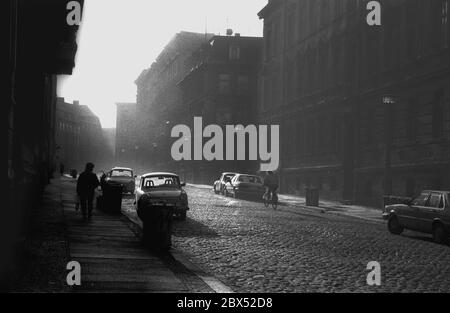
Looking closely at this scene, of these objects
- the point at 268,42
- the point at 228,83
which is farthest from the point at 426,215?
the point at 228,83

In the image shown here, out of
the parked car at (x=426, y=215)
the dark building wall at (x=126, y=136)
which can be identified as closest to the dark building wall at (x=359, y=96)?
the parked car at (x=426, y=215)

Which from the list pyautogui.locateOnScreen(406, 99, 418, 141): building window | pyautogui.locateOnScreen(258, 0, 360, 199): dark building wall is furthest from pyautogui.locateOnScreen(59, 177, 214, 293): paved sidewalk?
pyautogui.locateOnScreen(258, 0, 360, 199): dark building wall

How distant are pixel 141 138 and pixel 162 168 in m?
34.6

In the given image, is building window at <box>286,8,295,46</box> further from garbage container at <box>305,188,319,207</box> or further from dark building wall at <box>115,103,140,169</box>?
dark building wall at <box>115,103,140,169</box>

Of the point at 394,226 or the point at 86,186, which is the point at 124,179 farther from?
the point at 394,226

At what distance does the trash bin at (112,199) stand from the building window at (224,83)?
51631mm

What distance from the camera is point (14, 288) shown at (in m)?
8.52

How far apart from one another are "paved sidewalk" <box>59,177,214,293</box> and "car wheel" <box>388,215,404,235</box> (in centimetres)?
751

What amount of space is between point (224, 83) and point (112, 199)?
52.8 m

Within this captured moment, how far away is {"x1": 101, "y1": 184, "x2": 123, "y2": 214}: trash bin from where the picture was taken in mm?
22922

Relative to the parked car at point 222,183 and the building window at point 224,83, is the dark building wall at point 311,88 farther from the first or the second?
the building window at point 224,83

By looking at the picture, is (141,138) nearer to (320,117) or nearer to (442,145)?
(320,117)

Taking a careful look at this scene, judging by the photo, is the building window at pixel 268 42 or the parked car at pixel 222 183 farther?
the building window at pixel 268 42

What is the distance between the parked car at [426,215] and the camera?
1714cm
